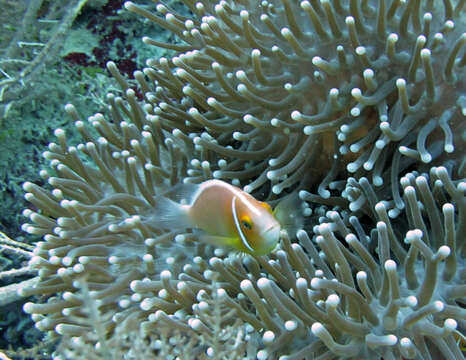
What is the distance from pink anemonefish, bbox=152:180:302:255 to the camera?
151cm

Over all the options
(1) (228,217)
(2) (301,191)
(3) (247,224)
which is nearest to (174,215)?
(1) (228,217)

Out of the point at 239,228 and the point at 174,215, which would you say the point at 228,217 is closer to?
the point at 239,228

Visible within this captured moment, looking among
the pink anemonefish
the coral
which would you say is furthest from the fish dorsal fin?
the coral

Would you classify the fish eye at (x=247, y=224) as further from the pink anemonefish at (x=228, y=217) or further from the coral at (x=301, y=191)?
the coral at (x=301, y=191)

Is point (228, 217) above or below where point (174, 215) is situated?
above

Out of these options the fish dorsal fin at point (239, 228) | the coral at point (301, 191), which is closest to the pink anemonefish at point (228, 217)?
the fish dorsal fin at point (239, 228)

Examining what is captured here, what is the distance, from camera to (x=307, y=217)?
2.33 m

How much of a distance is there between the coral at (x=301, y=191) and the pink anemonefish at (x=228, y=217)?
7.6 inches

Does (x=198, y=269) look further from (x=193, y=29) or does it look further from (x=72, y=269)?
(x=193, y=29)

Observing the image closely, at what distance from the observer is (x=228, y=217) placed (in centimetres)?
165

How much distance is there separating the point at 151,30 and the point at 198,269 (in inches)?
89.3

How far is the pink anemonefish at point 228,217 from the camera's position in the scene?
151cm

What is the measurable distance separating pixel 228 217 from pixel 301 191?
73 centimetres

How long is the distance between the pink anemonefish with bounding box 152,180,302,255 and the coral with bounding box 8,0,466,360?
0.19m
